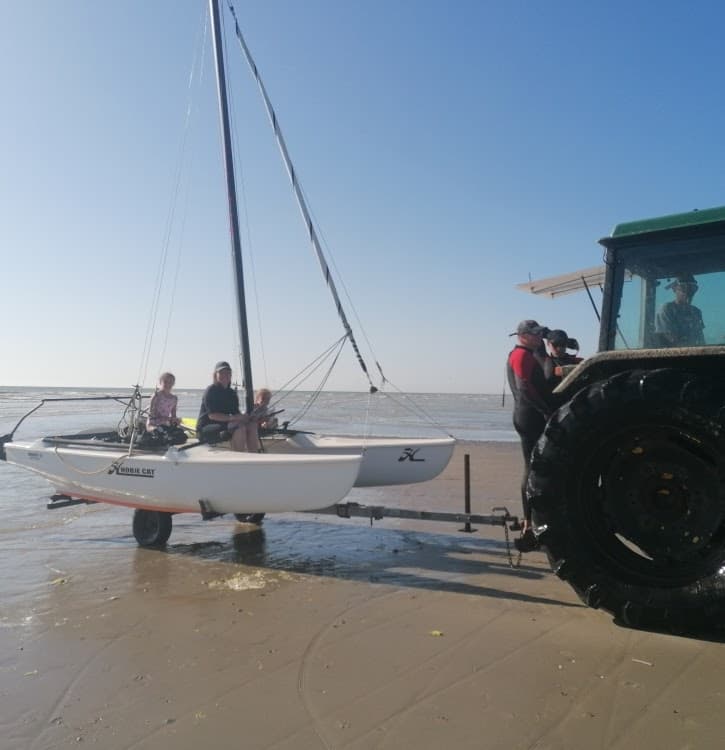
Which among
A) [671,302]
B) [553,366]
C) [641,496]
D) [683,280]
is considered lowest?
[641,496]

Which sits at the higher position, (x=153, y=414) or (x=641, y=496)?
(x=153, y=414)

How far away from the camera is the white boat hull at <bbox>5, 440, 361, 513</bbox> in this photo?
541 cm

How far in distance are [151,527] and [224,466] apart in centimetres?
134

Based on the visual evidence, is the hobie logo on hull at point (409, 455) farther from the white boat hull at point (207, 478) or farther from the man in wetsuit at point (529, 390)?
the man in wetsuit at point (529, 390)

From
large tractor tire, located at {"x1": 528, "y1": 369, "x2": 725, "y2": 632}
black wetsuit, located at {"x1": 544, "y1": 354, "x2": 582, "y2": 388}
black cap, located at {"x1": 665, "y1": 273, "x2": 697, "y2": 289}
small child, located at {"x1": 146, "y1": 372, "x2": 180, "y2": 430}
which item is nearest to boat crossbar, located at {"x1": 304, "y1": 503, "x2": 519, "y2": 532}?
black wetsuit, located at {"x1": 544, "y1": 354, "x2": 582, "y2": 388}

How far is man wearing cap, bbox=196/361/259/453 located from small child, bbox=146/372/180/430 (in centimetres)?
83

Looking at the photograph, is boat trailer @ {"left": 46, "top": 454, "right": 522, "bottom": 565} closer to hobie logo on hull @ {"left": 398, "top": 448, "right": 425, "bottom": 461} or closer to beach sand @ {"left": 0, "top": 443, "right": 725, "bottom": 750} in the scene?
beach sand @ {"left": 0, "top": 443, "right": 725, "bottom": 750}

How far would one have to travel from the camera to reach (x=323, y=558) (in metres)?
5.81

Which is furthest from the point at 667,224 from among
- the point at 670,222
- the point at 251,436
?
the point at 251,436

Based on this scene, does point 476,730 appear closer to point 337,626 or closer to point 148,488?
point 337,626

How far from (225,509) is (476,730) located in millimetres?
3686

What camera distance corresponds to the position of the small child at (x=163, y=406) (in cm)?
747

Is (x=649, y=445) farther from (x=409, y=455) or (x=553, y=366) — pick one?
(x=409, y=455)

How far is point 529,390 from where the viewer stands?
436cm
